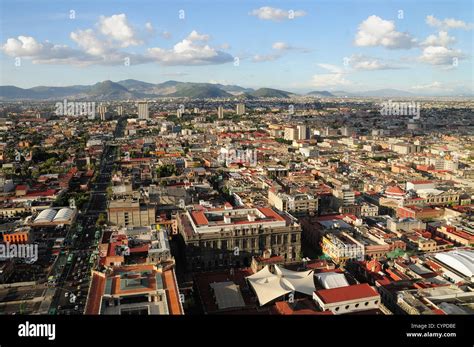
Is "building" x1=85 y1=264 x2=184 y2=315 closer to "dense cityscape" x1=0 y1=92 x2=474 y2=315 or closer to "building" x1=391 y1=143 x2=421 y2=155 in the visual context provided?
"dense cityscape" x1=0 y1=92 x2=474 y2=315

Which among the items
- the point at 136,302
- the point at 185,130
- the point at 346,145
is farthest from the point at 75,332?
the point at 185,130

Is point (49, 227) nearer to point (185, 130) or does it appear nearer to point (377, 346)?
point (377, 346)

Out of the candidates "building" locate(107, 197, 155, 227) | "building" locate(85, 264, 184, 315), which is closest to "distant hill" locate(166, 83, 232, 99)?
"building" locate(107, 197, 155, 227)

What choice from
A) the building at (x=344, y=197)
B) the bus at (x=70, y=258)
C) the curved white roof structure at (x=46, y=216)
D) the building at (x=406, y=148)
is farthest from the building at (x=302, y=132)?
the bus at (x=70, y=258)

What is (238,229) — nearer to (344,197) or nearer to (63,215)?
(344,197)

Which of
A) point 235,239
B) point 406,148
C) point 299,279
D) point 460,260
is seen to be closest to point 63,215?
point 235,239
